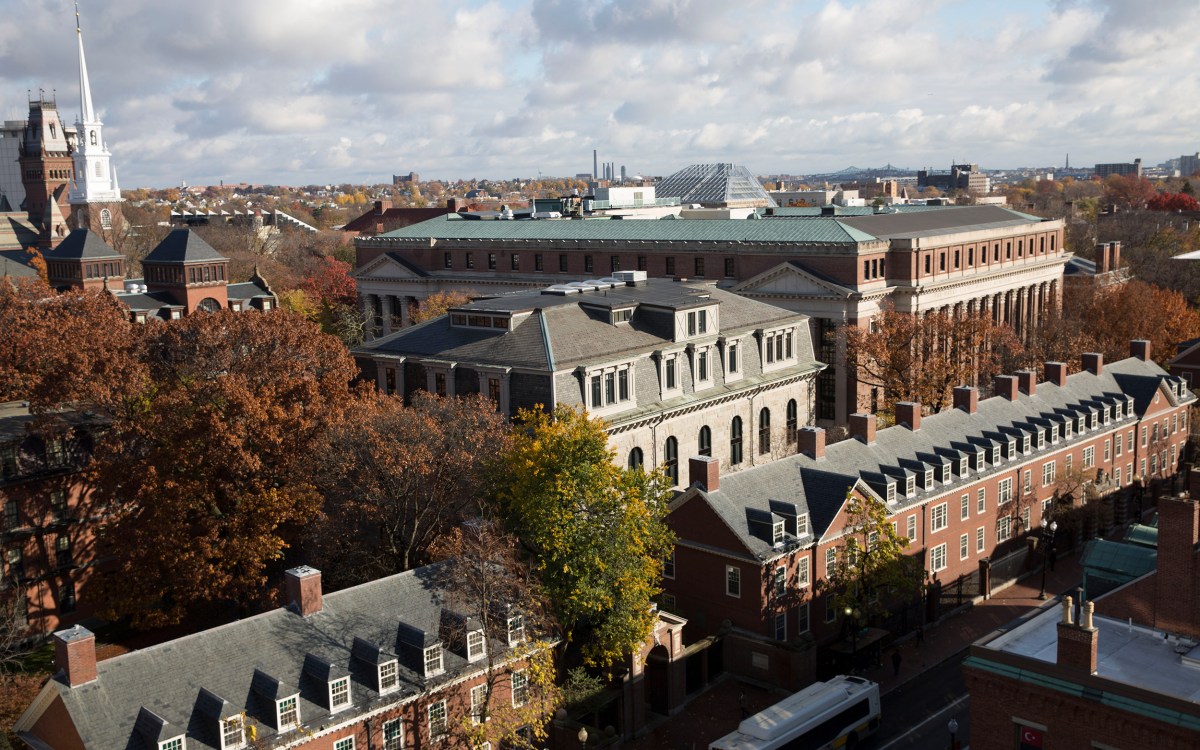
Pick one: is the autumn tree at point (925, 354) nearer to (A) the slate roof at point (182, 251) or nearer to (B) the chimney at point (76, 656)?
(B) the chimney at point (76, 656)

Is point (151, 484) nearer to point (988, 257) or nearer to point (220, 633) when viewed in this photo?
point (220, 633)

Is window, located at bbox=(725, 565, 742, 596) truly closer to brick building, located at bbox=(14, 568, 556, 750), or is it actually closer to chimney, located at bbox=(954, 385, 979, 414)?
brick building, located at bbox=(14, 568, 556, 750)

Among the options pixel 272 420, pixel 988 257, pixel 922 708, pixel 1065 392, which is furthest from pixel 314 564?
pixel 988 257

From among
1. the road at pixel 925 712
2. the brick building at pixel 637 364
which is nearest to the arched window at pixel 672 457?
the brick building at pixel 637 364

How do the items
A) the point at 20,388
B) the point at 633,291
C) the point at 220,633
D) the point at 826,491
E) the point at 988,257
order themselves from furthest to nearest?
the point at 988,257, the point at 633,291, the point at 20,388, the point at 826,491, the point at 220,633

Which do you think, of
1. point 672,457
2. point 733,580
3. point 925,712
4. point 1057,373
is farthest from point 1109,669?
point 1057,373
